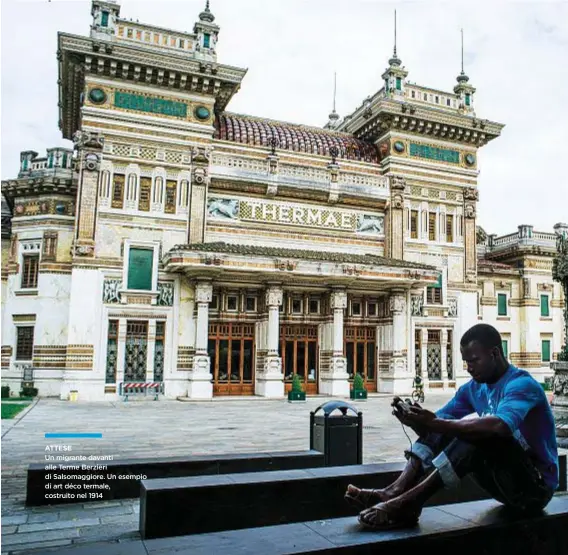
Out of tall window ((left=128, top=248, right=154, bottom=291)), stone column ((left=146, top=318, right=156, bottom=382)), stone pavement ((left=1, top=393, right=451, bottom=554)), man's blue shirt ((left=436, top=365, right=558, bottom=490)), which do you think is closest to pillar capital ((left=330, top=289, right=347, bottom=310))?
stone pavement ((left=1, top=393, right=451, bottom=554))

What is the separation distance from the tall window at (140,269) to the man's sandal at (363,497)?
69.7 ft

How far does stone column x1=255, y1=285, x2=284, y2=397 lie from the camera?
78.9ft

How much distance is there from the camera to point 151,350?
23672 mm

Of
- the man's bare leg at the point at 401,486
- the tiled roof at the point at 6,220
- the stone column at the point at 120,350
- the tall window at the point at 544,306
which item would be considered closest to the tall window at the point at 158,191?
the stone column at the point at 120,350

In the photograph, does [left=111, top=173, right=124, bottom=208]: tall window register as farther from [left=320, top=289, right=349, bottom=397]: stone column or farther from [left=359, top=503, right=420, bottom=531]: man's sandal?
[left=359, top=503, right=420, bottom=531]: man's sandal

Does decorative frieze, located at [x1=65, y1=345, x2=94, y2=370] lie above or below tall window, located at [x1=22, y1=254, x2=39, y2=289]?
below

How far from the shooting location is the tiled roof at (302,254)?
23.2 meters

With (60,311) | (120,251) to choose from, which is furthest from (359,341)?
(60,311)

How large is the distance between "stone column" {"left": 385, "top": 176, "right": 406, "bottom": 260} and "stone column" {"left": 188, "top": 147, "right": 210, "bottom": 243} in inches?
374

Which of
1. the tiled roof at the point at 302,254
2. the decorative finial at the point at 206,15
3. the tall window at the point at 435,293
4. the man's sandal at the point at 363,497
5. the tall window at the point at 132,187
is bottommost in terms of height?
the man's sandal at the point at 363,497

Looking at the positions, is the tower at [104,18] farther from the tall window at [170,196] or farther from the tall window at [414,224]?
the tall window at [414,224]

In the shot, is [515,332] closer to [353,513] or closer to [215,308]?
[215,308]

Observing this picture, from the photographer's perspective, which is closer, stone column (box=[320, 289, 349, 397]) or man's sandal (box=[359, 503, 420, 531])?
man's sandal (box=[359, 503, 420, 531])

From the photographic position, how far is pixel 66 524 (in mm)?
5898
